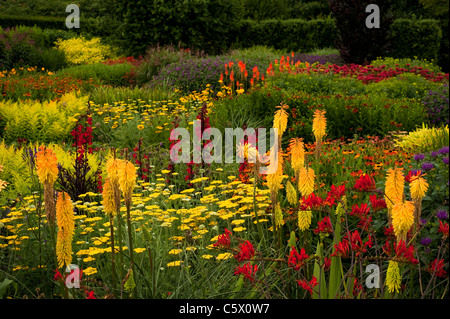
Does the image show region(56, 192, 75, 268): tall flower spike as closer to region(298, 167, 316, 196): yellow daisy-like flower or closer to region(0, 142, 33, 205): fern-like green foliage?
region(298, 167, 316, 196): yellow daisy-like flower

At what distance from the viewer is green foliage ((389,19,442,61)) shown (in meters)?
19.7

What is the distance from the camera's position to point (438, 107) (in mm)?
8062

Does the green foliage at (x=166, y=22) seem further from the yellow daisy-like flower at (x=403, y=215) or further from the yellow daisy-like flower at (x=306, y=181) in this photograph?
the yellow daisy-like flower at (x=403, y=215)

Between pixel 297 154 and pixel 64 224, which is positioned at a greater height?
pixel 297 154

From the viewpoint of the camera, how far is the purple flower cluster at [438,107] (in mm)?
7871

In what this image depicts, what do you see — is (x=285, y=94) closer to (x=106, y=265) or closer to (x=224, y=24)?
(x=106, y=265)

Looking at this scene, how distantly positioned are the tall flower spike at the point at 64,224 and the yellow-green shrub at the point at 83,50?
1737 cm

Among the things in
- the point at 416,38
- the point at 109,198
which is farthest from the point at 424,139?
the point at 416,38

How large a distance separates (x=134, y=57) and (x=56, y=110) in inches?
460

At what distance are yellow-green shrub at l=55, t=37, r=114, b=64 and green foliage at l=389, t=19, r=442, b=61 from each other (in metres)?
11.8

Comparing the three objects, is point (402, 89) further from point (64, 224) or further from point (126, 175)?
point (64, 224)

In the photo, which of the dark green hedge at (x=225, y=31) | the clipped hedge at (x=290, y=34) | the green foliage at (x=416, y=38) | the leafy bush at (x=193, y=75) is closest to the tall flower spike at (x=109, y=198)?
the leafy bush at (x=193, y=75)

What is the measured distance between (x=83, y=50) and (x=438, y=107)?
15.7 metres

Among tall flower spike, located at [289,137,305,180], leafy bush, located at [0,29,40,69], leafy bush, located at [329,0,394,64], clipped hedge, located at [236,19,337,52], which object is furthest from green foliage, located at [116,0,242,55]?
tall flower spike, located at [289,137,305,180]
